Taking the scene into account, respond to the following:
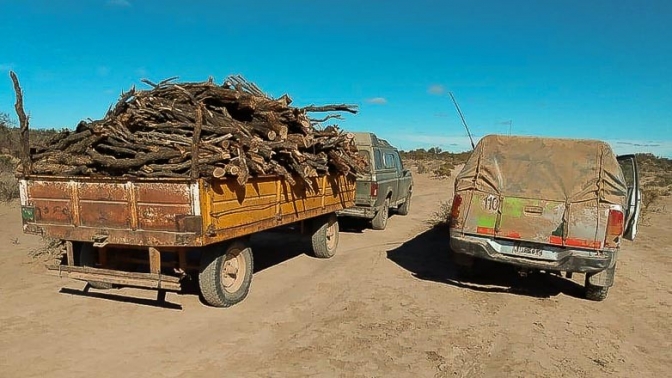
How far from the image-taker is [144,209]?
539 centimetres

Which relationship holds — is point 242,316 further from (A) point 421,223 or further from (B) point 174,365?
(A) point 421,223

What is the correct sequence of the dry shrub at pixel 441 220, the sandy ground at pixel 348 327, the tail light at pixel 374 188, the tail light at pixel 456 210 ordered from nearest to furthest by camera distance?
the sandy ground at pixel 348 327, the tail light at pixel 456 210, the tail light at pixel 374 188, the dry shrub at pixel 441 220

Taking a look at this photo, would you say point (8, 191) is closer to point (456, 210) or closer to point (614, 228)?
point (456, 210)

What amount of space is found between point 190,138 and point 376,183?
6.06 meters

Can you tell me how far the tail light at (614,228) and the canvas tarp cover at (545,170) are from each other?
179 mm

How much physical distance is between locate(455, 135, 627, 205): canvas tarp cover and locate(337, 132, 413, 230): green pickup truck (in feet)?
13.3

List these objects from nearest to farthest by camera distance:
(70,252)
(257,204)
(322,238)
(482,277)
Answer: (70,252)
(257,204)
(482,277)
(322,238)

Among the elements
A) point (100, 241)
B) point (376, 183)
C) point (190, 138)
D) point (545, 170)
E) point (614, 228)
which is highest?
point (190, 138)

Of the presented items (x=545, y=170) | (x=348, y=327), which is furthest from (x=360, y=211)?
(x=348, y=327)

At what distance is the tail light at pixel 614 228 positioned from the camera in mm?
6121

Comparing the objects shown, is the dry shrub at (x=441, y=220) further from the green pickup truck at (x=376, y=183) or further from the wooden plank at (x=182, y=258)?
the wooden plank at (x=182, y=258)

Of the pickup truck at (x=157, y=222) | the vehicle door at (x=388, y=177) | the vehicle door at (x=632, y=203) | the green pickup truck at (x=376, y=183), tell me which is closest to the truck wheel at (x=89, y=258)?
the pickup truck at (x=157, y=222)

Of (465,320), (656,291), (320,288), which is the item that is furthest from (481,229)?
(656,291)

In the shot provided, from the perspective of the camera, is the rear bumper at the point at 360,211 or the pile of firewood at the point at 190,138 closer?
the pile of firewood at the point at 190,138
